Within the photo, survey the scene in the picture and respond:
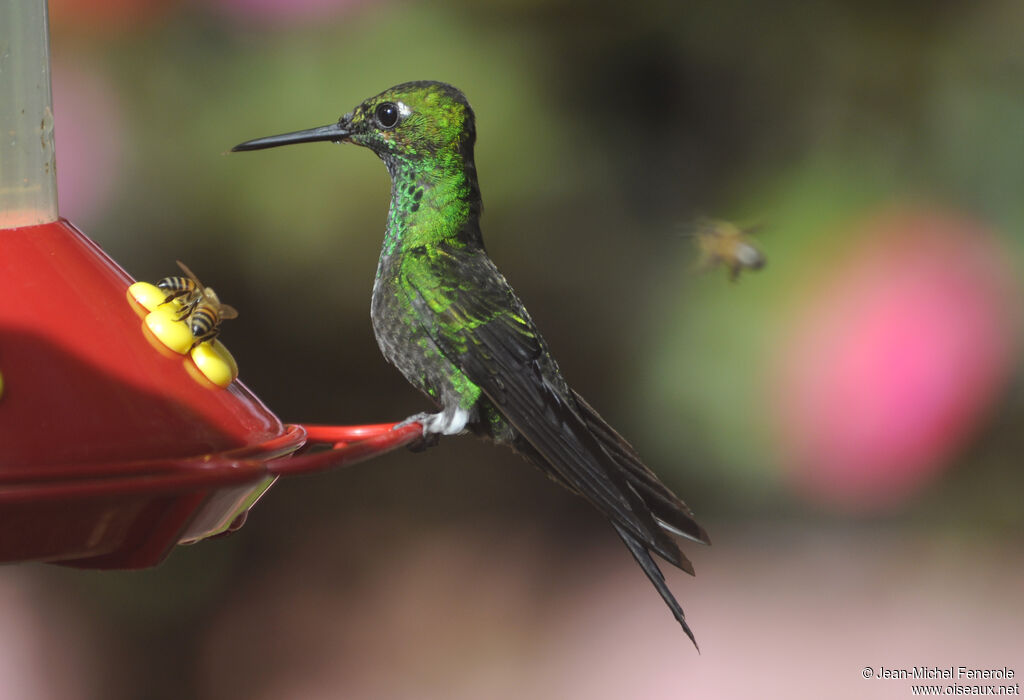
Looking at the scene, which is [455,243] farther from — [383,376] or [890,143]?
[890,143]

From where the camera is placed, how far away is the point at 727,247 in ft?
11.5

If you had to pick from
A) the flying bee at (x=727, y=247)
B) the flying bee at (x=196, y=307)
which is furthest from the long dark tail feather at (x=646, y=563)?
the flying bee at (x=727, y=247)

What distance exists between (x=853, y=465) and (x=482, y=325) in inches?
86.9

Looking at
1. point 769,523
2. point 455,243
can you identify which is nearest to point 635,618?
point 769,523

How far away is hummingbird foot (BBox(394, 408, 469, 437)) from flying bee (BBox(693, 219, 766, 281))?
129 centimetres

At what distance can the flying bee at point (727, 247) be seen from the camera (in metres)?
3.46

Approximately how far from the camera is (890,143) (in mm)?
4445

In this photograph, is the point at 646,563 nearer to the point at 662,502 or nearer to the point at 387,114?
the point at 662,502

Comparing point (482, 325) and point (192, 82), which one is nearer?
point (482, 325)

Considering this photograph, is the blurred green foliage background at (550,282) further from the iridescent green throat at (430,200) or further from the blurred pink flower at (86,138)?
the iridescent green throat at (430,200)

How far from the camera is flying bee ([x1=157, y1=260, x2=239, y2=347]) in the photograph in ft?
5.39

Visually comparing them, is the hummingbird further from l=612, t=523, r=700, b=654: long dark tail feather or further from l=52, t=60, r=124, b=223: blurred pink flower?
l=52, t=60, r=124, b=223: blurred pink flower

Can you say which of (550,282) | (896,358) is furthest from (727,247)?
(550,282)

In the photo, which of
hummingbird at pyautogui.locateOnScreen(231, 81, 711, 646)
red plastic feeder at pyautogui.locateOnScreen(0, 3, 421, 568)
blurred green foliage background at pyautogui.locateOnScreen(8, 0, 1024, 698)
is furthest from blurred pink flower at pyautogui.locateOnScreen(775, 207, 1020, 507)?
red plastic feeder at pyautogui.locateOnScreen(0, 3, 421, 568)
